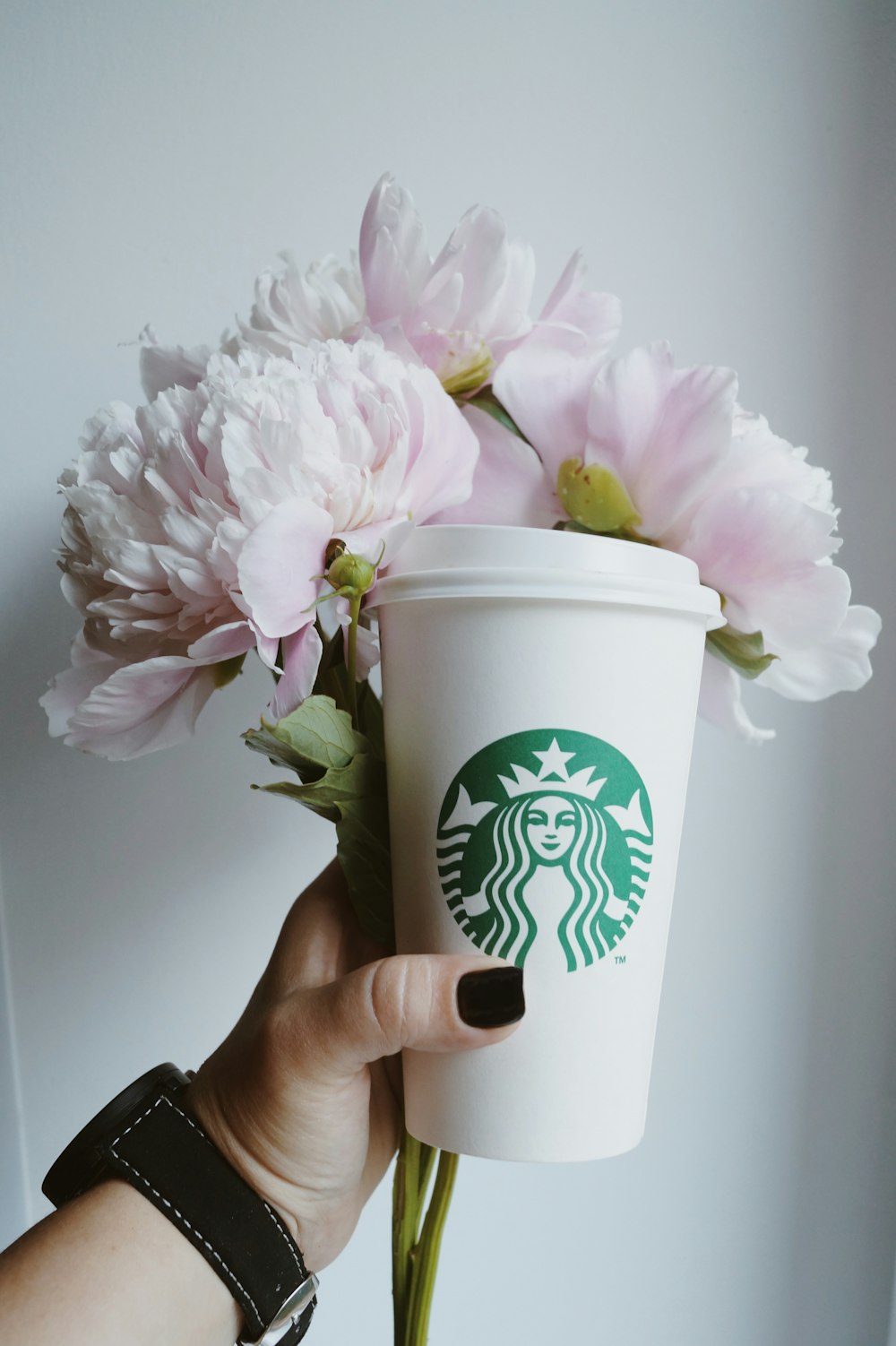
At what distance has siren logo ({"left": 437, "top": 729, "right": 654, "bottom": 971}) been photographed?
0.49 metres

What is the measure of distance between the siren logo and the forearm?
27cm

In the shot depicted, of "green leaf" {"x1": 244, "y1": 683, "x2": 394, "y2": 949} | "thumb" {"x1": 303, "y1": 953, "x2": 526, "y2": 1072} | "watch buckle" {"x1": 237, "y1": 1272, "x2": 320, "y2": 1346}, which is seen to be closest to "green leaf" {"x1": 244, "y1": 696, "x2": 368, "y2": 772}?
"green leaf" {"x1": 244, "y1": 683, "x2": 394, "y2": 949}

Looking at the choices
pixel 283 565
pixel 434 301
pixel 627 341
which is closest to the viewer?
pixel 283 565

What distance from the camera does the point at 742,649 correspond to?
58 cm

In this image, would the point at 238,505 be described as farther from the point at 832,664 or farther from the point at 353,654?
the point at 832,664

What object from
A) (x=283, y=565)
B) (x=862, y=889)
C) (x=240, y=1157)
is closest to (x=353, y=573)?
(x=283, y=565)

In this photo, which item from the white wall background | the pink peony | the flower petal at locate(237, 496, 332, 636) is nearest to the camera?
the flower petal at locate(237, 496, 332, 636)

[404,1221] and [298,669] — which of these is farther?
[404,1221]

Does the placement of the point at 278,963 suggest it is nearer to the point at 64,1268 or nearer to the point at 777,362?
the point at 64,1268

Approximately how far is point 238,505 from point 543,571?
0.49 feet

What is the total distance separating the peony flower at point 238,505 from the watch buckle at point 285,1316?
353 millimetres

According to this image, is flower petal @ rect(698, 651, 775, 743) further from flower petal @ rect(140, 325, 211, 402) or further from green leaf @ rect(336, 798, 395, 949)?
flower petal @ rect(140, 325, 211, 402)

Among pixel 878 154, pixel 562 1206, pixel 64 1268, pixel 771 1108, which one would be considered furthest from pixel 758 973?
pixel 878 154

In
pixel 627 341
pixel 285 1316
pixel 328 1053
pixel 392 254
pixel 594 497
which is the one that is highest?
pixel 627 341
